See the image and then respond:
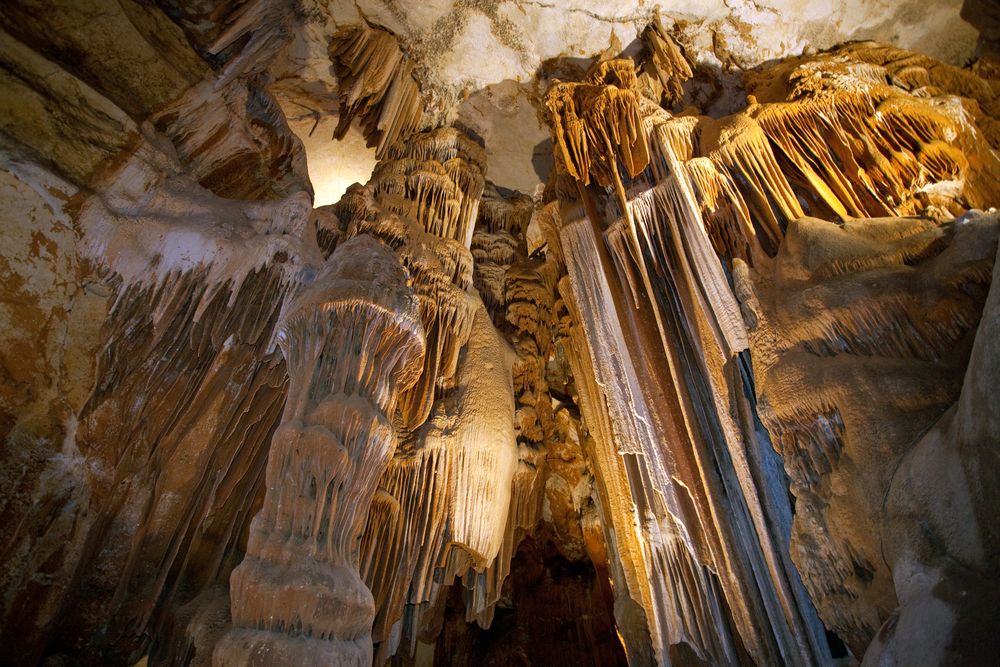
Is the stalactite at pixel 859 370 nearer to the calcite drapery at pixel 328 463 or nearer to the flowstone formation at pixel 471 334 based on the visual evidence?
the flowstone formation at pixel 471 334

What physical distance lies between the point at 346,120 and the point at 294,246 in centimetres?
230

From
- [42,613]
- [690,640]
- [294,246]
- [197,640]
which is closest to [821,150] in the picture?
[690,640]

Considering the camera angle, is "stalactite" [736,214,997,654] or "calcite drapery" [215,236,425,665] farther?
"calcite drapery" [215,236,425,665]

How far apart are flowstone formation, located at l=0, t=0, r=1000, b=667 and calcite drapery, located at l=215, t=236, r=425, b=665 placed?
21mm

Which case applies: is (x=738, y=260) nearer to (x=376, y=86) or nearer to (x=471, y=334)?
(x=471, y=334)

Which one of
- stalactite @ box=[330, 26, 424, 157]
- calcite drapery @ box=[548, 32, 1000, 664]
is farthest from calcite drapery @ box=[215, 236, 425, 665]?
stalactite @ box=[330, 26, 424, 157]

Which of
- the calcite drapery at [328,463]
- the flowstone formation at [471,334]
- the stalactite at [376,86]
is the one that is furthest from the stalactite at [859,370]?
the stalactite at [376,86]

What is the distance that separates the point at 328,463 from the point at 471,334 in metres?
2.28

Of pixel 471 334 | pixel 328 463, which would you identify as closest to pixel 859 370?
pixel 328 463

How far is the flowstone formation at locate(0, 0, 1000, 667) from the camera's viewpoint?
2527 millimetres

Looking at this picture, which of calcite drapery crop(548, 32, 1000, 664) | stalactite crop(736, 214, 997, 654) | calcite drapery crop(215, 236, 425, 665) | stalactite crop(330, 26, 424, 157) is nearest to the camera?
stalactite crop(736, 214, 997, 654)

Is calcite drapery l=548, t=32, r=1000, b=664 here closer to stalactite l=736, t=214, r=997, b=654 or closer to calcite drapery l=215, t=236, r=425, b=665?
stalactite l=736, t=214, r=997, b=654

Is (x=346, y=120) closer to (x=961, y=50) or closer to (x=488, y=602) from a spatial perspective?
(x=488, y=602)

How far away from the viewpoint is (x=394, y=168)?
17.9 feet
